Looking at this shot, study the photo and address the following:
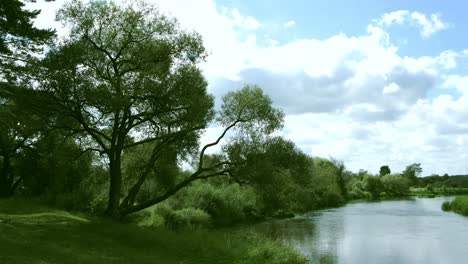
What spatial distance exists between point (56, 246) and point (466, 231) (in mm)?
36792

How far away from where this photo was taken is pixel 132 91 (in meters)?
27.7

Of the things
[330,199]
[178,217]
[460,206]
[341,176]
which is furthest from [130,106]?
[341,176]

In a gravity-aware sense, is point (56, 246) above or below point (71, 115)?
below

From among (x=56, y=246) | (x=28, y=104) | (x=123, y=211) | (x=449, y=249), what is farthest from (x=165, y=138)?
(x=449, y=249)

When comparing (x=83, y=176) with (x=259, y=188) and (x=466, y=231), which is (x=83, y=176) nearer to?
(x=259, y=188)

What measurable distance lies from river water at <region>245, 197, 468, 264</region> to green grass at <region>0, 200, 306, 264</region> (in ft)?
18.3

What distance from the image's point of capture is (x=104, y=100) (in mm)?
25797

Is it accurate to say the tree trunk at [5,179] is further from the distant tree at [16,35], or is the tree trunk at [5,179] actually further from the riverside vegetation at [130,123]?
the distant tree at [16,35]

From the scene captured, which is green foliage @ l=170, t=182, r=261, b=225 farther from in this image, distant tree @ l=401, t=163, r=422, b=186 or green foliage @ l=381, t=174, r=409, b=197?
distant tree @ l=401, t=163, r=422, b=186

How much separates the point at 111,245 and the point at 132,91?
9.31 m

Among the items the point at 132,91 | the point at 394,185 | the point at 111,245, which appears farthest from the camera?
the point at 394,185

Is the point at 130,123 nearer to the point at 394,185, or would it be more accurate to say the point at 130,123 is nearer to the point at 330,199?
the point at 330,199

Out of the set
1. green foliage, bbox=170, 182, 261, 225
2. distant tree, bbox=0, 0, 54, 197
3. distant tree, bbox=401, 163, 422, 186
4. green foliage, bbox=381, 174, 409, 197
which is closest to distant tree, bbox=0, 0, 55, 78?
distant tree, bbox=0, 0, 54, 197

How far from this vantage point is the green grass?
18.2m
